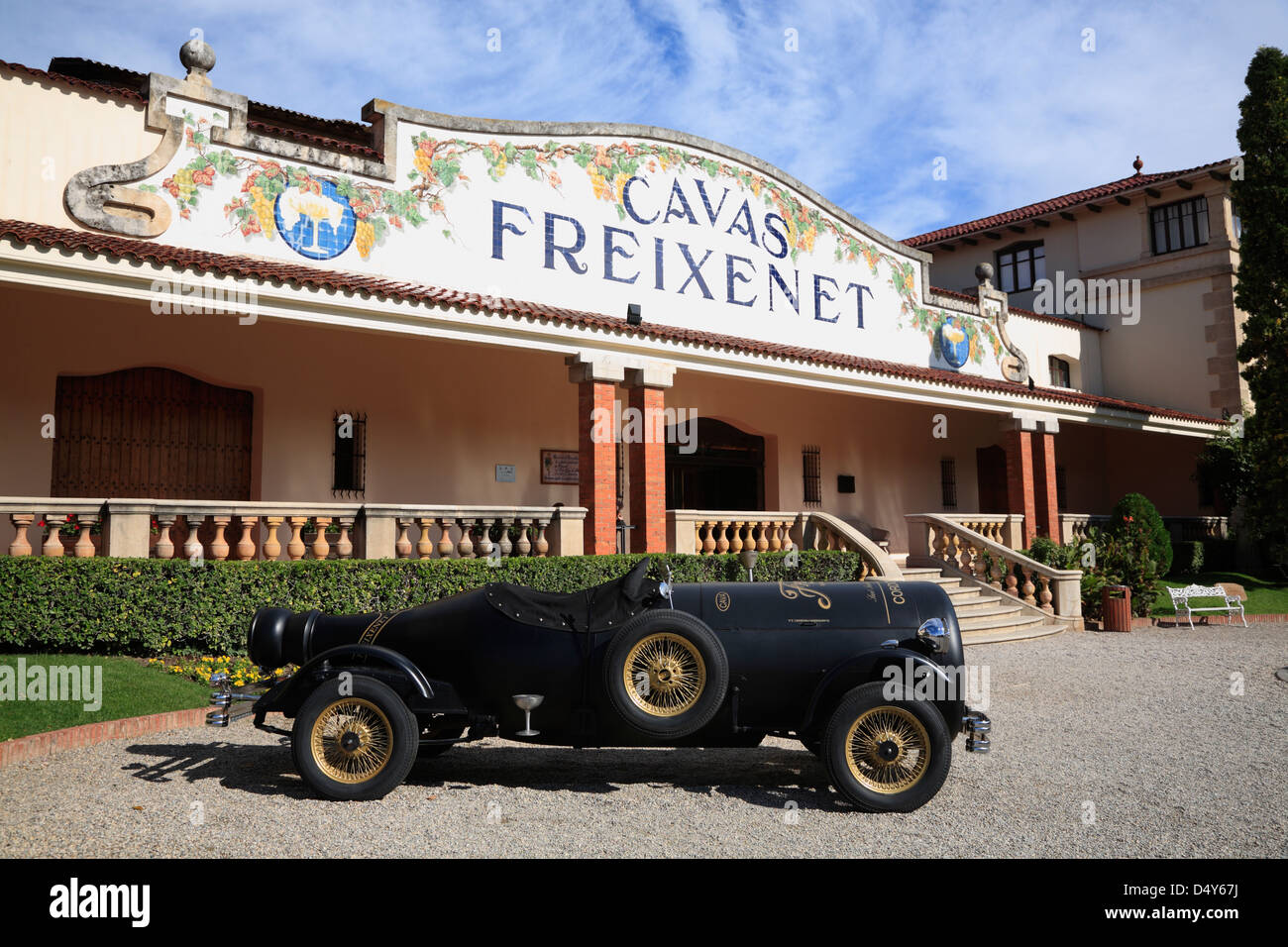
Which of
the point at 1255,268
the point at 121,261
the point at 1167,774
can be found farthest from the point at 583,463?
the point at 1255,268

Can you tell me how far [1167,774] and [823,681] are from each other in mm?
2665

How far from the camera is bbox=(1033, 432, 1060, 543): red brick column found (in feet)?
64.4

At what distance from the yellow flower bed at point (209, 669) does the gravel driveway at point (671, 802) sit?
111 centimetres

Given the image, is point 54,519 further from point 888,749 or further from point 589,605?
point 888,749

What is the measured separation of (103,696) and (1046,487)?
17.7 metres

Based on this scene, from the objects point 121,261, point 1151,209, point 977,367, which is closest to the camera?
point 121,261

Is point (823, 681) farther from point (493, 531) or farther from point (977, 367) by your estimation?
point (977, 367)

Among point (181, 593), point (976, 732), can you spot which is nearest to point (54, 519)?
point (181, 593)

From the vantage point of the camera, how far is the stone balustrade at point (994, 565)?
16203 millimetres

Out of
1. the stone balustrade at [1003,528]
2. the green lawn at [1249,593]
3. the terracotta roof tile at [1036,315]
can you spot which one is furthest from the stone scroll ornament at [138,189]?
the green lawn at [1249,593]

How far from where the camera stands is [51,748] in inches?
267

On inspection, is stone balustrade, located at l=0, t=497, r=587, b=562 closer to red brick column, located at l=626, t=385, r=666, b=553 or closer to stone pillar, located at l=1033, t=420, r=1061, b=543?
red brick column, located at l=626, t=385, r=666, b=553
